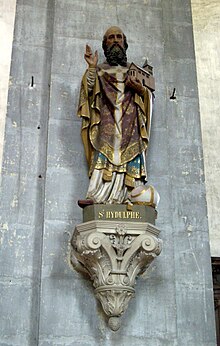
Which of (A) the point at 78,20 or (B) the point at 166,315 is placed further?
(A) the point at 78,20

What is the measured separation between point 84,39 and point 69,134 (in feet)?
4.77

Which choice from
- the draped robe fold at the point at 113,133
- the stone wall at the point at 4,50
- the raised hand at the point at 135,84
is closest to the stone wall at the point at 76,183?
the draped robe fold at the point at 113,133

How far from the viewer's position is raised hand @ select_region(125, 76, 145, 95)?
6.93 m

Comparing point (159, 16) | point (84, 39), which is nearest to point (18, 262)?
point (84, 39)

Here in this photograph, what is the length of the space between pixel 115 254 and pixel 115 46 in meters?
2.60

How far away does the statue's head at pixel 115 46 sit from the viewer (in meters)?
7.19

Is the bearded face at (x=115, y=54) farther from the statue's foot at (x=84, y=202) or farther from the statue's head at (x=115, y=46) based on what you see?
the statue's foot at (x=84, y=202)

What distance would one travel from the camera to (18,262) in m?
6.88

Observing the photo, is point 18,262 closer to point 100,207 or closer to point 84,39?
point 100,207

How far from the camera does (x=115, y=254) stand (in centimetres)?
627

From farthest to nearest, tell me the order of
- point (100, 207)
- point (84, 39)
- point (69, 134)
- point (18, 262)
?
point (84, 39)
point (69, 134)
point (18, 262)
point (100, 207)

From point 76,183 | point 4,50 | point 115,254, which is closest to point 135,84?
point 76,183

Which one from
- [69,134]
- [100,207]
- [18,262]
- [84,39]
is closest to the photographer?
[100,207]

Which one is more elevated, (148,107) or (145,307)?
(148,107)
